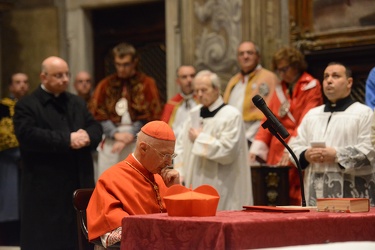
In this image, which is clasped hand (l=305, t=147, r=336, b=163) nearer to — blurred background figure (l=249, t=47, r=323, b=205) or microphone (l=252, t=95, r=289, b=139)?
blurred background figure (l=249, t=47, r=323, b=205)

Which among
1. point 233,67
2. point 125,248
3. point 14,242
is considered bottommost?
point 14,242

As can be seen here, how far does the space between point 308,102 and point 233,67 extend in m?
1.99

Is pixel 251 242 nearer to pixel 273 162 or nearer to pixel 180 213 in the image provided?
pixel 180 213

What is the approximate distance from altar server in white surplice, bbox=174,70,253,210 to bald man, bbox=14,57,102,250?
4.04 feet

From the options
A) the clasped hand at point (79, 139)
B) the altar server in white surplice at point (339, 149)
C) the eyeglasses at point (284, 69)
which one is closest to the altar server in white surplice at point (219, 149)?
the eyeglasses at point (284, 69)

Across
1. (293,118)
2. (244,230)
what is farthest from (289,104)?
(244,230)

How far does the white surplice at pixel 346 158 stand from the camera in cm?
711

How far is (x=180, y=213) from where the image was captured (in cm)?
461

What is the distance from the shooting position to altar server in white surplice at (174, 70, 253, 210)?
8281 mm

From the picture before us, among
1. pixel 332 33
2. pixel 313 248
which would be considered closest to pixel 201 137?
pixel 332 33

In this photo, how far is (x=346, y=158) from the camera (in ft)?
23.2

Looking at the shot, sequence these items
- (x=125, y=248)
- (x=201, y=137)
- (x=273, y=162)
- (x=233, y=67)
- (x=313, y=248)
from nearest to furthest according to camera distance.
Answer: (x=313, y=248)
(x=125, y=248)
(x=201, y=137)
(x=273, y=162)
(x=233, y=67)

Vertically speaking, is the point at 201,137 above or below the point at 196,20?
below

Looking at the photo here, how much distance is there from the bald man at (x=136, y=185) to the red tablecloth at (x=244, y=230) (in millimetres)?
340
